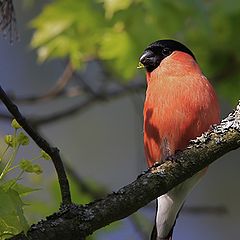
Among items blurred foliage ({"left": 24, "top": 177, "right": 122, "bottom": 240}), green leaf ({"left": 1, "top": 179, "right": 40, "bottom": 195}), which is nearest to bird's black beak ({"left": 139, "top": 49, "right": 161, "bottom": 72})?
blurred foliage ({"left": 24, "top": 177, "right": 122, "bottom": 240})

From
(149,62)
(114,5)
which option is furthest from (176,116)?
(114,5)

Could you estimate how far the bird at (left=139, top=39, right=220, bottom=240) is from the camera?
270cm

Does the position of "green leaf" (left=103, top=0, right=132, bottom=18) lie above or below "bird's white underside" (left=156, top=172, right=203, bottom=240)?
above

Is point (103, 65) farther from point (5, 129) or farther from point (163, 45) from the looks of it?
point (5, 129)

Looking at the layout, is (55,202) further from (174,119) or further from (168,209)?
(174,119)

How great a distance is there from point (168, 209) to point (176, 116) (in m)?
0.37

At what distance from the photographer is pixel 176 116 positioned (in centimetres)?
272

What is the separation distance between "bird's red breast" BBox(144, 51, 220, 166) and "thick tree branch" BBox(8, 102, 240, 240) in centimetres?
43

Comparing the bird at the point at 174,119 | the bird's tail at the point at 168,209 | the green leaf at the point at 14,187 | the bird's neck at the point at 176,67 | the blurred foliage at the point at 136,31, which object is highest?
the blurred foliage at the point at 136,31

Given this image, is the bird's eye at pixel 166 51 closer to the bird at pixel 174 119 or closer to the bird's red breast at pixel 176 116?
the bird at pixel 174 119

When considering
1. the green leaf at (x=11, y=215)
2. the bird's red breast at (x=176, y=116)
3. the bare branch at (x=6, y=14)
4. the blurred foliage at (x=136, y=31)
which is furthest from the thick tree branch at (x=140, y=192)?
the blurred foliage at (x=136, y=31)

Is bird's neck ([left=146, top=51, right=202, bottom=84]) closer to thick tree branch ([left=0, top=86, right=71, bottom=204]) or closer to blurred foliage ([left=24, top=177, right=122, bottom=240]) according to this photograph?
blurred foliage ([left=24, top=177, right=122, bottom=240])

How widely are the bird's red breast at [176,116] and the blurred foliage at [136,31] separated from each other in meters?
0.50

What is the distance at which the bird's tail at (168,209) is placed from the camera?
280 cm
